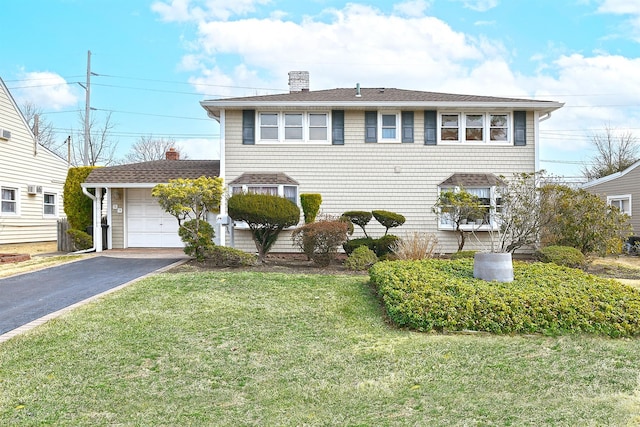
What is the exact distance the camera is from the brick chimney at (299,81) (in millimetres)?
16875

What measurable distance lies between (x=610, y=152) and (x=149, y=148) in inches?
1423

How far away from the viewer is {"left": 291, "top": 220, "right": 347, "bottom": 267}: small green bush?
10602 millimetres

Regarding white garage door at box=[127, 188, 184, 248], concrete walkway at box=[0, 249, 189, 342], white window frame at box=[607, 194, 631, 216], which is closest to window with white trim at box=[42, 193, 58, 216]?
white garage door at box=[127, 188, 184, 248]

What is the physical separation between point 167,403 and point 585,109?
123ft

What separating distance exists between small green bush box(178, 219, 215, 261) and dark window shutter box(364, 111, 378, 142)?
234 inches

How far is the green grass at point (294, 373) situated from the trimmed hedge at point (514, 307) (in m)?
0.22

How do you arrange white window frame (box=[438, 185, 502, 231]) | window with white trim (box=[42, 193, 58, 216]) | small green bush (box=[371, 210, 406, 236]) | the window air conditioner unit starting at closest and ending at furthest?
small green bush (box=[371, 210, 406, 236]), white window frame (box=[438, 185, 502, 231]), the window air conditioner unit, window with white trim (box=[42, 193, 58, 216])

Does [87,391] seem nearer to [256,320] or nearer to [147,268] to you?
[256,320]

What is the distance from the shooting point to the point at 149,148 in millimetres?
40219

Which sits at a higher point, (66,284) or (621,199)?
(621,199)

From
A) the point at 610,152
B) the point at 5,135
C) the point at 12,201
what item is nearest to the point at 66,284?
the point at 12,201

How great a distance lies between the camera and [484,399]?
3846 mm

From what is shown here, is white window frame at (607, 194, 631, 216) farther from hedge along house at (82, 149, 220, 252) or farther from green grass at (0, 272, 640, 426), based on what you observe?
hedge along house at (82, 149, 220, 252)

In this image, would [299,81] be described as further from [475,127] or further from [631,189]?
[631,189]
